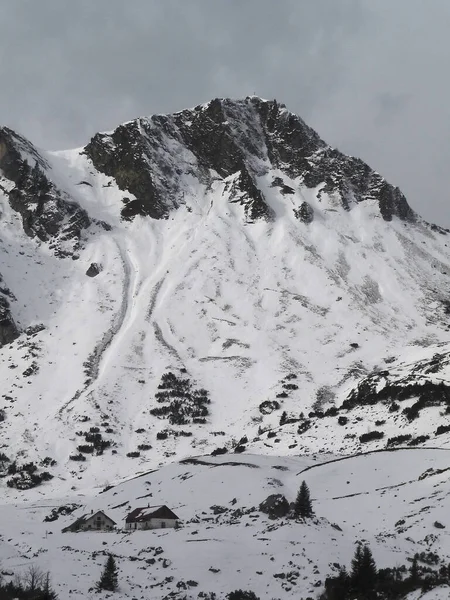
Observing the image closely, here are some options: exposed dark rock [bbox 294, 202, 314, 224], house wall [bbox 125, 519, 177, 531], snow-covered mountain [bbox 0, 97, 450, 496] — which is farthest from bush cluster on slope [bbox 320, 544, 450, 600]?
exposed dark rock [bbox 294, 202, 314, 224]

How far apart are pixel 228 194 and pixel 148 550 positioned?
133 meters

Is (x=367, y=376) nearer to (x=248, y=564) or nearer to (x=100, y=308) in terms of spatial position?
(x=100, y=308)

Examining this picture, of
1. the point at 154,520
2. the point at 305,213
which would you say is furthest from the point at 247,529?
the point at 305,213

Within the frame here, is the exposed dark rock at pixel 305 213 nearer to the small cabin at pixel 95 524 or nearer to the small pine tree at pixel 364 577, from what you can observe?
the small cabin at pixel 95 524

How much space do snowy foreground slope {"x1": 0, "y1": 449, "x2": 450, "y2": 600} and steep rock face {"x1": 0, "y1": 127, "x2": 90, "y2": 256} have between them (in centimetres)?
9068

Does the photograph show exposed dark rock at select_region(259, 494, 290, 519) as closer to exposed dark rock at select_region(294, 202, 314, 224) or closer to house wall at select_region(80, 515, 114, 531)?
house wall at select_region(80, 515, 114, 531)

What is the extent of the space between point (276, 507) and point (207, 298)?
84.6 metres

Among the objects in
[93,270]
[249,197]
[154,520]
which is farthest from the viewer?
[249,197]

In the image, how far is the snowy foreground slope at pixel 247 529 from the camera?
28797 mm

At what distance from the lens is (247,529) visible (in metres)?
39.1

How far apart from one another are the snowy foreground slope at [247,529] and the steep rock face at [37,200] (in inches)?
3570

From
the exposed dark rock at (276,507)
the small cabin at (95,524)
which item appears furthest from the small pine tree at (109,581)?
the small cabin at (95,524)

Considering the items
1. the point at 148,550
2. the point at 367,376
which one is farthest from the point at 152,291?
the point at 148,550

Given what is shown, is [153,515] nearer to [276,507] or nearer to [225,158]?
[276,507]
